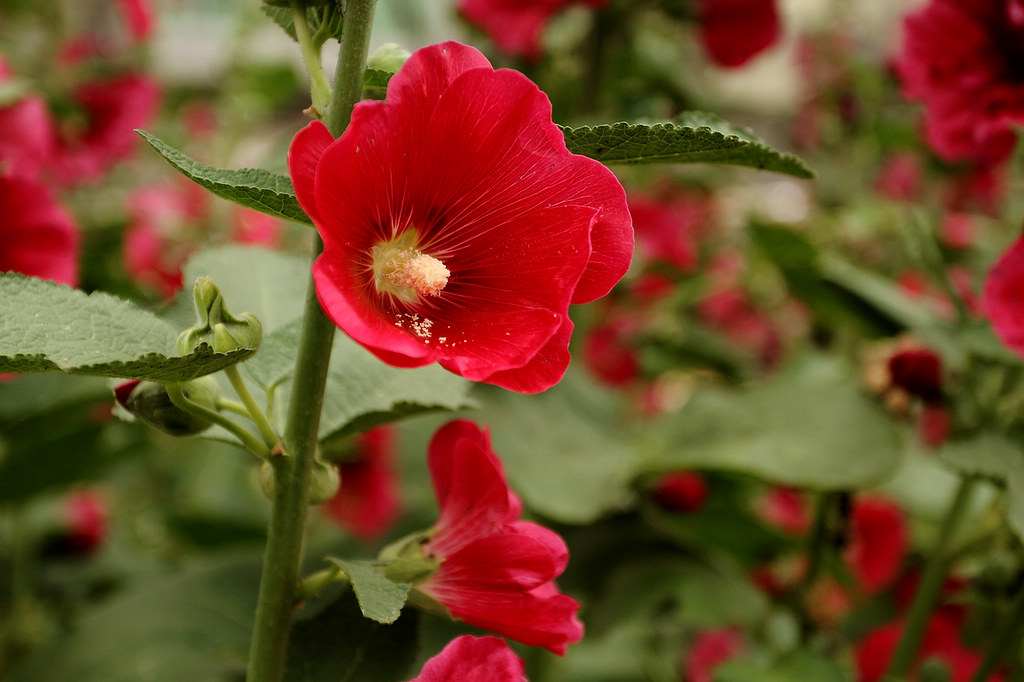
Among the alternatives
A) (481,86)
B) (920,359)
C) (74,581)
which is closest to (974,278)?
(920,359)

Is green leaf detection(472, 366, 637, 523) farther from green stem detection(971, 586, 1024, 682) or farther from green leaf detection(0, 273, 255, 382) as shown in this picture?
green leaf detection(0, 273, 255, 382)

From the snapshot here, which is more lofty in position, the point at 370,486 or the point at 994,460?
the point at 994,460

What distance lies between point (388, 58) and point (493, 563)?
226 millimetres

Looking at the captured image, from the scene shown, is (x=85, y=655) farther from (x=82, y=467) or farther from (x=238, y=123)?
(x=238, y=123)

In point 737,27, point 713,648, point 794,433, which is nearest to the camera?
point 794,433

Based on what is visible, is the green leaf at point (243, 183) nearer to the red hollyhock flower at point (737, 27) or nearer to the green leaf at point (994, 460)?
the green leaf at point (994, 460)

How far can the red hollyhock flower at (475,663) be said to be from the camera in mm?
357

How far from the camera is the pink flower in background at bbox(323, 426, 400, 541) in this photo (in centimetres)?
106

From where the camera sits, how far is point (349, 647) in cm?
Answer: 40

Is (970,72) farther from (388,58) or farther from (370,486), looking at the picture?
(370,486)

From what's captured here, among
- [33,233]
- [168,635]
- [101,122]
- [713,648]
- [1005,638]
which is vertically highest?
[101,122]

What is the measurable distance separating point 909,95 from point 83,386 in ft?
2.47

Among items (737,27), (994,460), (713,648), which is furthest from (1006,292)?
(713,648)

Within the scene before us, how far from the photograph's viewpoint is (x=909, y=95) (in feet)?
2.52
